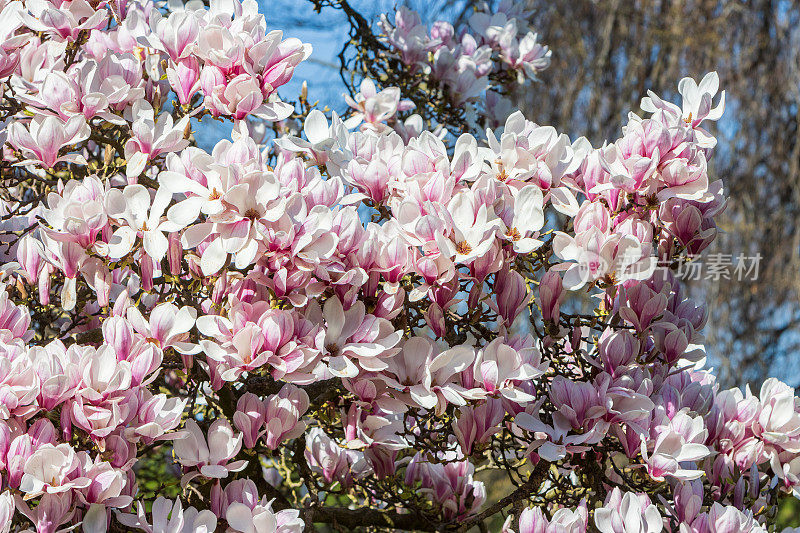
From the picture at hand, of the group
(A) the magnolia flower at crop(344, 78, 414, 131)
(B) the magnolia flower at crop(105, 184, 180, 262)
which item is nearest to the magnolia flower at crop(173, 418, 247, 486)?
(B) the magnolia flower at crop(105, 184, 180, 262)

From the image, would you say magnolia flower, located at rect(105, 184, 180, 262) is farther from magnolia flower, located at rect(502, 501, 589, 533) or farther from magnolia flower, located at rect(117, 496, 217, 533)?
magnolia flower, located at rect(502, 501, 589, 533)

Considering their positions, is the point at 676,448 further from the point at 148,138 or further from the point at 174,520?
the point at 148,138

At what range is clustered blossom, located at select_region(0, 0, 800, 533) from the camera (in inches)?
41.2

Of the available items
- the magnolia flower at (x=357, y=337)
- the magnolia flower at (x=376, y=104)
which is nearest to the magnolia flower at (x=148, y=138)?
the magnolia flower at (x=357, y=337)

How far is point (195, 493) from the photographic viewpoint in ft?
4.21

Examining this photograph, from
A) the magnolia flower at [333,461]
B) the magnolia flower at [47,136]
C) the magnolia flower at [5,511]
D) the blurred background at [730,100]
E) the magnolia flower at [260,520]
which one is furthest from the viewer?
the blurred background at [730,100]

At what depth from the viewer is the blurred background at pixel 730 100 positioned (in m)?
4.70

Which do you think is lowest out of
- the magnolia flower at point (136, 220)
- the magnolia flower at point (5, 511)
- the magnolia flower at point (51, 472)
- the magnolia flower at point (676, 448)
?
the magnolia flower at point (5, 511)

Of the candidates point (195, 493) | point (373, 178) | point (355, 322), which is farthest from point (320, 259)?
point (195, 493)

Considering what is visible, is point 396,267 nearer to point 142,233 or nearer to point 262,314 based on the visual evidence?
point 262,314

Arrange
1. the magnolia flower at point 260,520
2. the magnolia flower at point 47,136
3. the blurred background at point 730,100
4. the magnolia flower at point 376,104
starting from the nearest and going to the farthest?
the magnolia flower at point 260,520 → the magnolia flower at point 47,136 → the magnolia flower at point 376,104 → the blurred background at point 730,100

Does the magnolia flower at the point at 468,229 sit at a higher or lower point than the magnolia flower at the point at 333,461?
higher

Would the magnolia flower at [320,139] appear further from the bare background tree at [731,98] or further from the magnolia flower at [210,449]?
the bare background tree at [731,98]

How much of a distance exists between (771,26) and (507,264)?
4337mm
